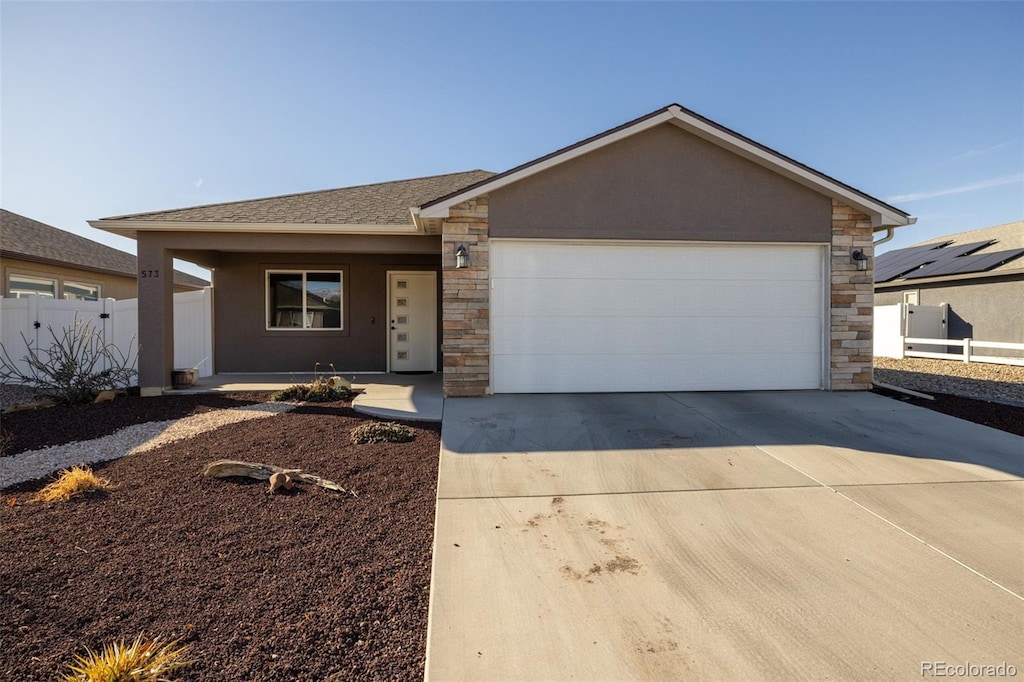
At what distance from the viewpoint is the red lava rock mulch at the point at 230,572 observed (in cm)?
211

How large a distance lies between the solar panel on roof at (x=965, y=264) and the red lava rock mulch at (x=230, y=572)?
62.5 feet

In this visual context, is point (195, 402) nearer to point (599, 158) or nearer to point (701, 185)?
point (599, 158)

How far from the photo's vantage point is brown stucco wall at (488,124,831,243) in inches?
299

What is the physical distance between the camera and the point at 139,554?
116 inches

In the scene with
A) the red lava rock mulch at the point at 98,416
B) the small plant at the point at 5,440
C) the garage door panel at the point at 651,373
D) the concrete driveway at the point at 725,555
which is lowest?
the concrete driveway at the point at 725,555

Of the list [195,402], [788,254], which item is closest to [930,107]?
[788,254]

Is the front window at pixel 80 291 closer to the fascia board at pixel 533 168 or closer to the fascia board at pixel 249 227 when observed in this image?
the fascia board at pixel 249 227

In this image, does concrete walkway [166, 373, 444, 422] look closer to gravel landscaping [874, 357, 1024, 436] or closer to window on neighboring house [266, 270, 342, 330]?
window on neighboring house [266, 270, 342, 330]

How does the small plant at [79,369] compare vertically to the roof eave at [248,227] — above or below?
below

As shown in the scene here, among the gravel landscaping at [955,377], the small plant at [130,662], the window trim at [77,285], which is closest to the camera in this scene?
the small plant at [130,662]

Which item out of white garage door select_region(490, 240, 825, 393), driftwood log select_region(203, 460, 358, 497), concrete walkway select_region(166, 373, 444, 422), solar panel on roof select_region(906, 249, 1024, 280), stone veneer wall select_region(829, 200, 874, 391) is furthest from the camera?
solar panel on roof select_region(906, 249, 1024, 280)

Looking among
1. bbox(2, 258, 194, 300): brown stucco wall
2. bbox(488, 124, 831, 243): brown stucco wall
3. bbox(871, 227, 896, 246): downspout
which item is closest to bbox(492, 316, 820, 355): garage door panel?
bbox(488, 124, 831, 243): brown stucco wall

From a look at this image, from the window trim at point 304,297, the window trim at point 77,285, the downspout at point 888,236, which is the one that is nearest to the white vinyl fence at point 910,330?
the downspout at point 888,236

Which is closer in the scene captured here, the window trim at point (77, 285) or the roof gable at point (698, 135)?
the roof gable at point (698, 135)
